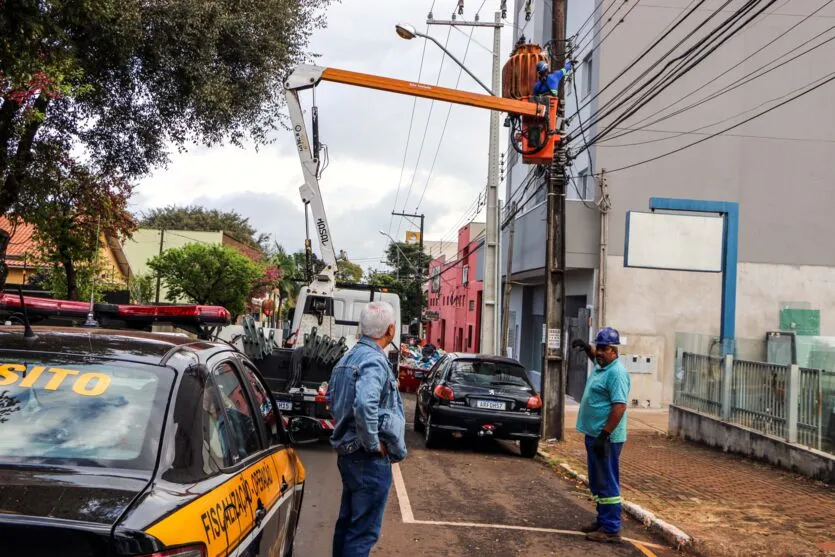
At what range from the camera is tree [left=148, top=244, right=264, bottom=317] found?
39.2 meters

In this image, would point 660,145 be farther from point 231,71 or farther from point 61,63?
point 61,63

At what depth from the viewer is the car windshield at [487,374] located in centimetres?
1252

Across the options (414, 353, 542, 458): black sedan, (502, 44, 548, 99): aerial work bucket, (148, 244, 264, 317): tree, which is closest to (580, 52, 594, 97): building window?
(502, 44, 548, 99): aerial work bucket

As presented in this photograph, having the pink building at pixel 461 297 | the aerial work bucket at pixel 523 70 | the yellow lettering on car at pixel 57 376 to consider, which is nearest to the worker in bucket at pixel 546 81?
the aerial work bucket at pixel 523 70

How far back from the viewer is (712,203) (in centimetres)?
2112

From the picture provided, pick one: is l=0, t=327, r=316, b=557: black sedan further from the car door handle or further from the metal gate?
the metal gate

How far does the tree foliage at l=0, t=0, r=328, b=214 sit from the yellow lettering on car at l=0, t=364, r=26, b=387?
7.14 meters

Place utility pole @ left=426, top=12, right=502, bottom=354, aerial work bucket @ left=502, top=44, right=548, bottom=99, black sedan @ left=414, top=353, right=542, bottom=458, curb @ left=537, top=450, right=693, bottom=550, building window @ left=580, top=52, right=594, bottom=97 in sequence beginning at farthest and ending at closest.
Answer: building window @ left=580, top=52, right=594, bottom=97 → utility pole @ left=426, top=12, right=502, bottom=354 → aerial work bucket @ left=502, top=44, right=548, bottom=99 → black sedan @ left=414, top=353, right=542, bottom=458 → curb @ left=537, top=450, right=693, bottom=550

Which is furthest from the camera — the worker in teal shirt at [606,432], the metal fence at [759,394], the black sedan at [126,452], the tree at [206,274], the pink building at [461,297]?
the pink building at [461,297]

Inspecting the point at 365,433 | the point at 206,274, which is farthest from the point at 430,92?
the point at 206,274

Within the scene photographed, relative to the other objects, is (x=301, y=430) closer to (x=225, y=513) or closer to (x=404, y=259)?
(x=225, y=513)

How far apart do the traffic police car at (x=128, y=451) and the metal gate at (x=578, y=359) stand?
18.3 m

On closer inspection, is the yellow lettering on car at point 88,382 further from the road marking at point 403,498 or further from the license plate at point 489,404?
the license plate at point 489,404

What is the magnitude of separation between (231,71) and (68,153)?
285cm
